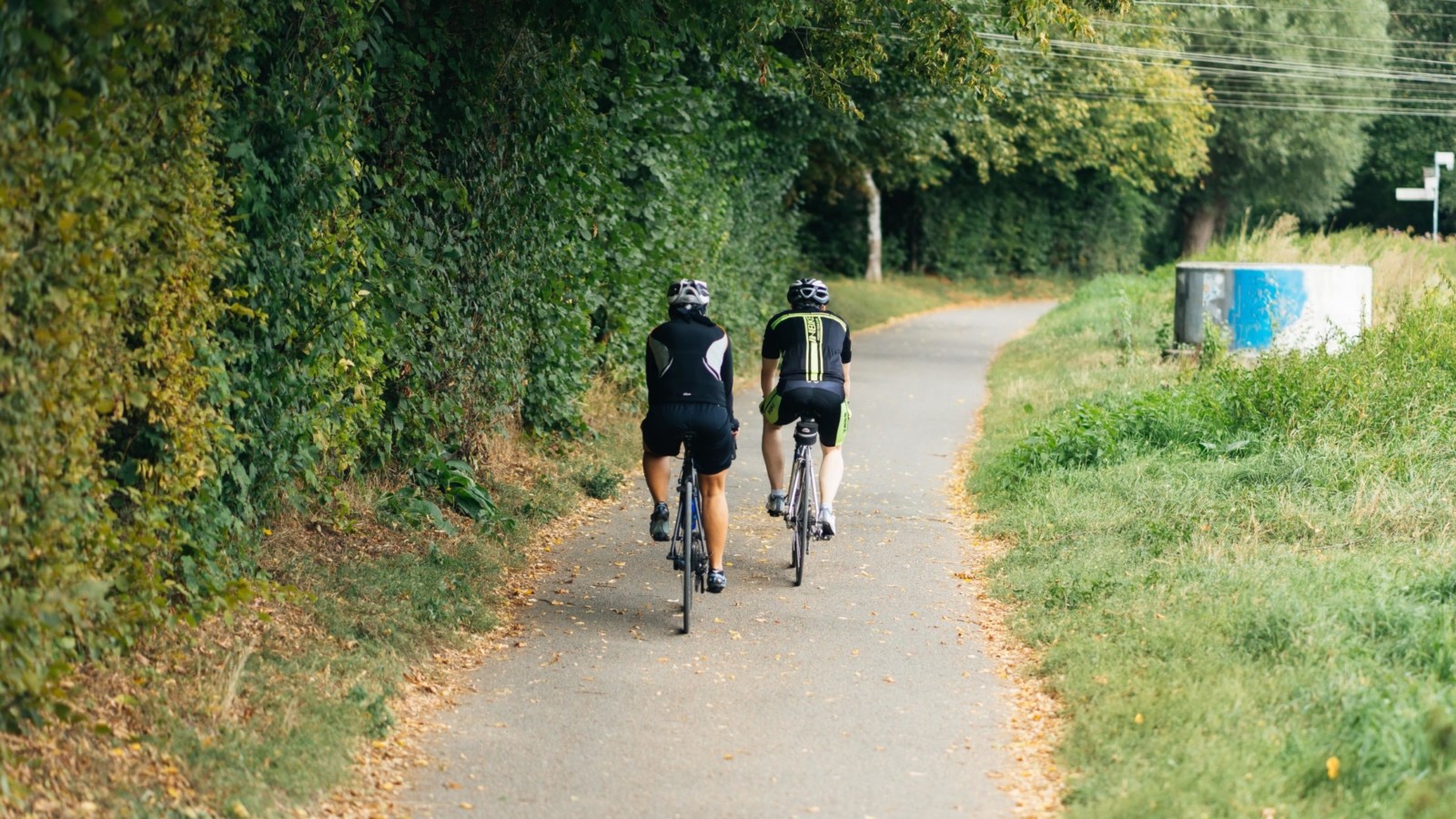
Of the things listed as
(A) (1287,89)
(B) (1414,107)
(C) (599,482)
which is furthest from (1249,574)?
(B) (1414,107)

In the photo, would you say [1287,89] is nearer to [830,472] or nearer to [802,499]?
[830,472]

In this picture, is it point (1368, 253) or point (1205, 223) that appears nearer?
point (1368, 253)

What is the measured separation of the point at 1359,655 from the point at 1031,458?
569 cm

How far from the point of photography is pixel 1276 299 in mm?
17172

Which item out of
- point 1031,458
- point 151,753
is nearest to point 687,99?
point 1031,458

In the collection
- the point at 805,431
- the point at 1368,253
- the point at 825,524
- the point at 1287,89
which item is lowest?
the point at 825,524

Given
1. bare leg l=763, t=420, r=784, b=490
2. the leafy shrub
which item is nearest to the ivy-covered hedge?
the leafy shrub

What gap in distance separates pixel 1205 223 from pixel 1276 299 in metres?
39.1

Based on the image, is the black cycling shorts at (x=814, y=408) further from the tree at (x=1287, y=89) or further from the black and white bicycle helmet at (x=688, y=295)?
the tree at (x=1287, y=89)

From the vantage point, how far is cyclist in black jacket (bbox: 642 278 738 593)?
8.14 meters

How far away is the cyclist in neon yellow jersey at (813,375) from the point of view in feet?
30.2

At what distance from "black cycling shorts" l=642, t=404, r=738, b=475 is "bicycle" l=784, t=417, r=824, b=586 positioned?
873 mm

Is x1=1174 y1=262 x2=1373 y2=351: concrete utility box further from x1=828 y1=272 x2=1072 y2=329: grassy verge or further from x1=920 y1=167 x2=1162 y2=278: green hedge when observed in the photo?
x1=920 y1=167 x2=1162 y2=278: green hedge

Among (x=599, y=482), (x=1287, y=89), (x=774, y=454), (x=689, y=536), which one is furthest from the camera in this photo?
(x=1287, y=89)
